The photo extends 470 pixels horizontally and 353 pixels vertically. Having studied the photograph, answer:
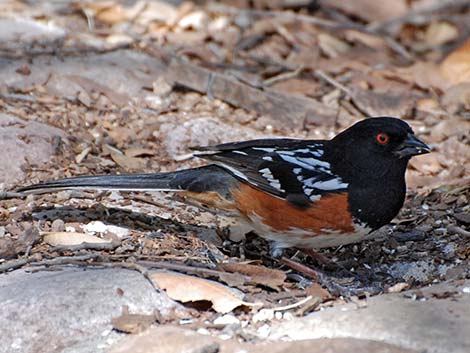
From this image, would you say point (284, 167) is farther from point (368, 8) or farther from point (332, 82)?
point (368, 8)

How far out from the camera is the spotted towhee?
402 cm

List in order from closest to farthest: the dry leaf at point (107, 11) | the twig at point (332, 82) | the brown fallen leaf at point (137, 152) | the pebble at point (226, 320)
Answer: the pebble at point (226, 320), the brown fallen leaf at point (137, 152), the twig at point (332, 82), the dry leaf at point (107, 11)

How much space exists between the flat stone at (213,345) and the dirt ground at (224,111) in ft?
0.50

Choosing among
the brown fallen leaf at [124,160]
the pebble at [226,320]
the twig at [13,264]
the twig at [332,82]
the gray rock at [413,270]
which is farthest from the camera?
the twig at [332,82]

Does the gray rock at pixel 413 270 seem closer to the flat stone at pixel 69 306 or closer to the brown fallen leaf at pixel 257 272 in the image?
the brown fallen leaf at pixel 257 272

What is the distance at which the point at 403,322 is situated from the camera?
313 cm

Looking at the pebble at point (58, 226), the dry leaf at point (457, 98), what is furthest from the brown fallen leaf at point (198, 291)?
the dry leaf at point (457, 98)

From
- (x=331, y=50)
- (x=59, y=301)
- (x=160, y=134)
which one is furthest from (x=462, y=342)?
(x=331, y=50)

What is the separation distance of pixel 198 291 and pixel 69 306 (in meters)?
0.49

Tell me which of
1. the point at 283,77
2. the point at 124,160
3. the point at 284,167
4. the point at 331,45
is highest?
the point at 284,167

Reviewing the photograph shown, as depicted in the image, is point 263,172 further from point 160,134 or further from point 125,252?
point 160,134

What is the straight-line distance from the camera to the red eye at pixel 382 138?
160 inches

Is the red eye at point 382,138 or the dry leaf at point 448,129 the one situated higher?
the red eye at point 382,138

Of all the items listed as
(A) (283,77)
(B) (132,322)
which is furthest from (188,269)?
(A) (283,77)
